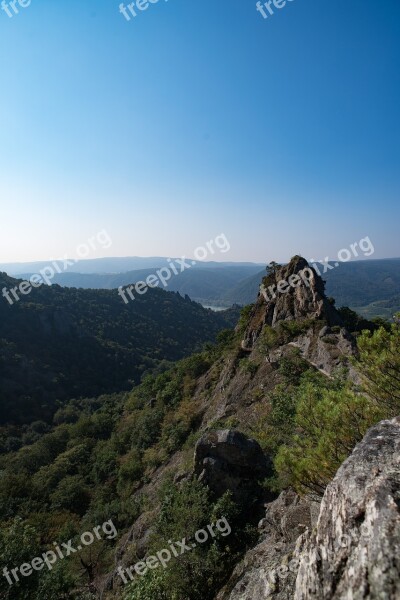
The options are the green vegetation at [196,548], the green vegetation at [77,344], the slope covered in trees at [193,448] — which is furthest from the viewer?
the green vegetation at [77,344]

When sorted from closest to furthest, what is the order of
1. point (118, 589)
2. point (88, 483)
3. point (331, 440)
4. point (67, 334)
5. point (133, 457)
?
point (331, 440)
point (118, 589)
point (133, 457)
point (88, 483)
point (67, 334)

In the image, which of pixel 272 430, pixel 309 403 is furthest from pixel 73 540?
pixel 309 403

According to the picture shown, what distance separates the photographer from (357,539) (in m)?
5.52

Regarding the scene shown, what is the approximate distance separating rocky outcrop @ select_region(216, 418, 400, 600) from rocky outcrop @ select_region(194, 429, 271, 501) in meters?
6.85

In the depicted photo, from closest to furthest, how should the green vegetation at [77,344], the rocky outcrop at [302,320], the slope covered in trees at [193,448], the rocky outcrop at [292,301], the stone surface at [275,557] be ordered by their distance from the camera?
the stone surface at [275,557] → the slope covered in trees at [193,448] → the rocky outcrop at [302,320] → the rocky outcrop at [292,301] → the green vegetation at [77,344]

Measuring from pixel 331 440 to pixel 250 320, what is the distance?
122ft

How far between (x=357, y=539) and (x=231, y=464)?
40.3 feet

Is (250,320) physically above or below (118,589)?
above

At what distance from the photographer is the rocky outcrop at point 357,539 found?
481 centimetres

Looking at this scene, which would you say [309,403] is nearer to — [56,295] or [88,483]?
[88,483]

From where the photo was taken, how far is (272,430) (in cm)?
2130

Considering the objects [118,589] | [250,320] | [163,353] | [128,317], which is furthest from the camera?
[128,317]

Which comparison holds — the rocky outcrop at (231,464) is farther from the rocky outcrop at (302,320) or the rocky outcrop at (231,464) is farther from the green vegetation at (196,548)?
the rocky outcrop at (302,320)

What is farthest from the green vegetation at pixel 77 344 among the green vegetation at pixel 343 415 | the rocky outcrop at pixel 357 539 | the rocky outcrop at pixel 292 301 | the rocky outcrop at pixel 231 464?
the rocky outcrop at pixel 357 539
